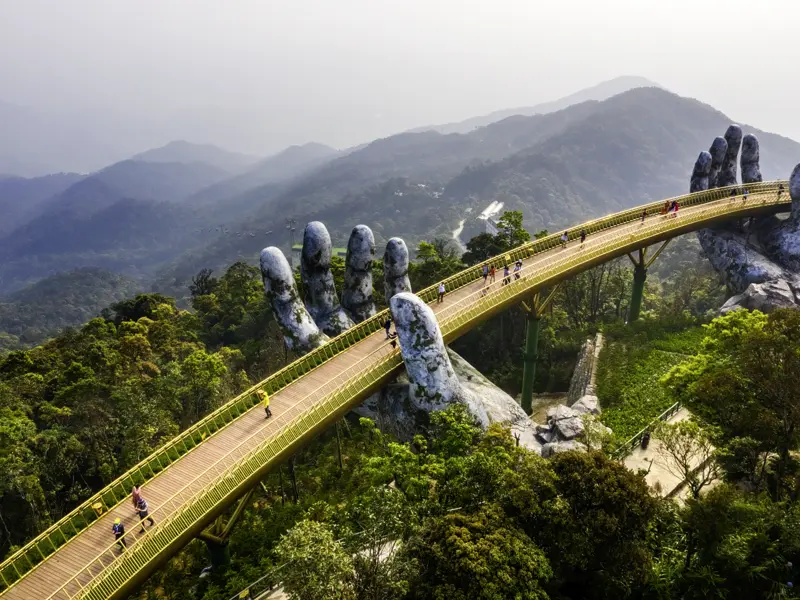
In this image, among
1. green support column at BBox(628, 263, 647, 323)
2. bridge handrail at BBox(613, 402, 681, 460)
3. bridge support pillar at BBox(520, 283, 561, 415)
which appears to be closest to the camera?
bridge handrail at BBox(613, 402, 681, 460)

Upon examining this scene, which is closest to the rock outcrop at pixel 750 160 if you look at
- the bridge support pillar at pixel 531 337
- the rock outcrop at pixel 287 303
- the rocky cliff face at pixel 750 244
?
the rocky cliff face at pixel 750 244

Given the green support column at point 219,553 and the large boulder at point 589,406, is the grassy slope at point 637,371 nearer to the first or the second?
the large boulder at point 589,406

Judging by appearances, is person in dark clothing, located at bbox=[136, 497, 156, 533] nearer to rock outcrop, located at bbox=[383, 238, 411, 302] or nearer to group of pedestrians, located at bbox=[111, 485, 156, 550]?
group of pedestrians, located at bbox=[111, 485, 156, 550]

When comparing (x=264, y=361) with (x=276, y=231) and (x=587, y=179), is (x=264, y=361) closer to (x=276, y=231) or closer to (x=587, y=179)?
(x=276, y=231)

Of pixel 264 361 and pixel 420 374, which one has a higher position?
pixel 420 374

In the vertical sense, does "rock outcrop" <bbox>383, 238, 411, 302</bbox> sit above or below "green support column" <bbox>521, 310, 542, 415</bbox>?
above

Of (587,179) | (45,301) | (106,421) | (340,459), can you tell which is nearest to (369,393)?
(340,459)

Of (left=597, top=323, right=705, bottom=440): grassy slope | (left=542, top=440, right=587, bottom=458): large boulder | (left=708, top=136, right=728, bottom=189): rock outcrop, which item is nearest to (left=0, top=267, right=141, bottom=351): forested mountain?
(left=597, top=323, right=705, bottom=440): grassy slope
